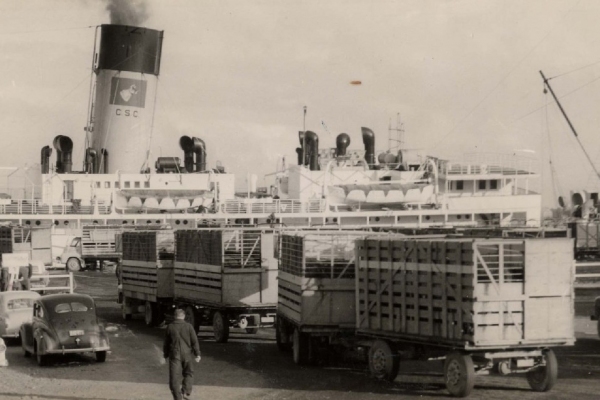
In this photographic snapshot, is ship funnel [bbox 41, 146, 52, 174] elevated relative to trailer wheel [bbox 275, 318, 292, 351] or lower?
elevated

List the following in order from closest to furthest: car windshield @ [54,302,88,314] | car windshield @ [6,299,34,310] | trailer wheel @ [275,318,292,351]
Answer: car windshield @ [54,302,88,314] → trailer wheel @ [275,318,292,351] → car windshield @ [6,299,34,310]

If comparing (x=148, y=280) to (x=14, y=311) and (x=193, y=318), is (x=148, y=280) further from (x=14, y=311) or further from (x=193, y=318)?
(x=14, y=311)

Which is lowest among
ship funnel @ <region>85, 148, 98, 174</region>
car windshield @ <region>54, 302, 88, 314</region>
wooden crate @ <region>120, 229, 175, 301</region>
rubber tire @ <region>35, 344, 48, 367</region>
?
rubber tire @ <region>35, 344, 48, 367</region>

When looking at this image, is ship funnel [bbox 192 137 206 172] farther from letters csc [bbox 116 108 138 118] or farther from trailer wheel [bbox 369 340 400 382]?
trailer wheel [bbox 369 340 400 382]

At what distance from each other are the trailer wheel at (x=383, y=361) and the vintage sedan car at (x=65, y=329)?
6213mm

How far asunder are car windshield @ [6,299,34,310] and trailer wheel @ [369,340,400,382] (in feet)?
33.9

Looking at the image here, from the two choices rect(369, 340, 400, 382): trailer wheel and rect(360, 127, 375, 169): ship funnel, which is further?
rect(360, 127, 375, 169): ship funnel

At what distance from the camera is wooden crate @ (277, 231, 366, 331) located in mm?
17422

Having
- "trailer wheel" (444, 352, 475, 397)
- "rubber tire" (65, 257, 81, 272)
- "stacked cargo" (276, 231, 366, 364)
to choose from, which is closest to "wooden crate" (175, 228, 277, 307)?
"stacked cargo" (276, 231, 366, 364)

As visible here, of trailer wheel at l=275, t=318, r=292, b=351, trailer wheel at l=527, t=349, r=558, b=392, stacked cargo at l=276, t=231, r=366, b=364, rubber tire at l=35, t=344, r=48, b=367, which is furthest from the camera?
trailer wheel at l=275, t=318, r=292, b=351

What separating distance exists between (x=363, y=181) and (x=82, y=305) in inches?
1914

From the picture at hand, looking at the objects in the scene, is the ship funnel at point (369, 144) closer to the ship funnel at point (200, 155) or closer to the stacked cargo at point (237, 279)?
the ship funnel at point (200, 155)

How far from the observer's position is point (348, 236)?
1812 cm

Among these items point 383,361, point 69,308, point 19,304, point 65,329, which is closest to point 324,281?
point 383,361
